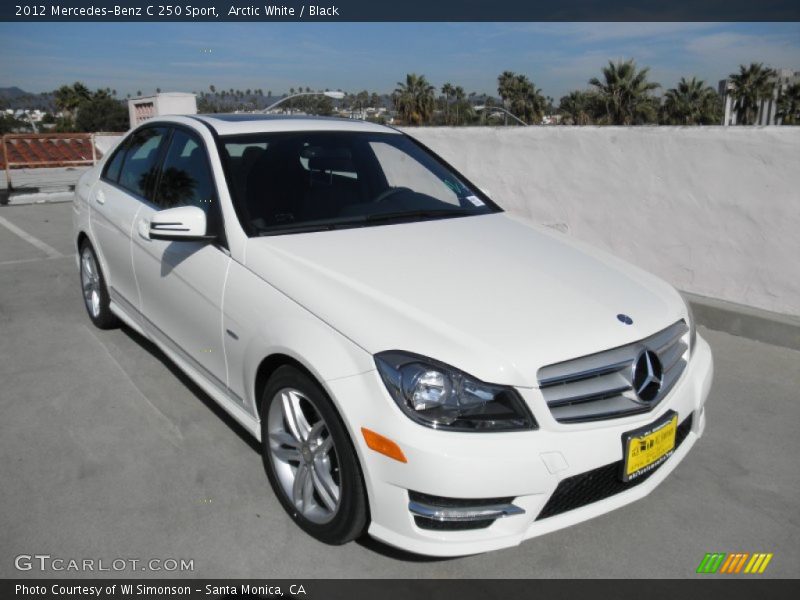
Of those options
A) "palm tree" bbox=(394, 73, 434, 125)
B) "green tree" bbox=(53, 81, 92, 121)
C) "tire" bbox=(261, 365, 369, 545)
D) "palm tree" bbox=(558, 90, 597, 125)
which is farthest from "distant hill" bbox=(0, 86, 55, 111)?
"tire" bbox=(261, 365, 369, 545)

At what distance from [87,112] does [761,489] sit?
68.7 meters

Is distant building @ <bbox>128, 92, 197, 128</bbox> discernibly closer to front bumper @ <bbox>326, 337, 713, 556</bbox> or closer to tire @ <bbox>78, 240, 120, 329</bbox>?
tire @ <bbox>78, 240, 120, 329</bbox>

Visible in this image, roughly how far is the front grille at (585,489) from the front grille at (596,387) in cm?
19

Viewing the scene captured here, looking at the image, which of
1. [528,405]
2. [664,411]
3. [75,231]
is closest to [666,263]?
[664,411]

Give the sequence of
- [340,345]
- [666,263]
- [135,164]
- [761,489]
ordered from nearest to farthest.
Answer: [340,345] → [761,489] → [135,164] → [666,263]

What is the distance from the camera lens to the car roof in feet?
12.2

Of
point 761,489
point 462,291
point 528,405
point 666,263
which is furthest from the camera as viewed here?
point 666,263

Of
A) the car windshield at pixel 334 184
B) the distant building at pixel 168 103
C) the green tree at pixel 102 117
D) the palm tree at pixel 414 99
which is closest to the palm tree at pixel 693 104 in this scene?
the palm tree at pixel 414 99

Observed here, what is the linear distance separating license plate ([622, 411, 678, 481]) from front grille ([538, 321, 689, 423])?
0.08m

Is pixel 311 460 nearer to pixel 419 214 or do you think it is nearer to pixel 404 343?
pixel 404 343

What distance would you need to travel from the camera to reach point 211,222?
322 cm

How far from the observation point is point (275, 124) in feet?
12.7

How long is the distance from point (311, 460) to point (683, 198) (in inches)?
160
